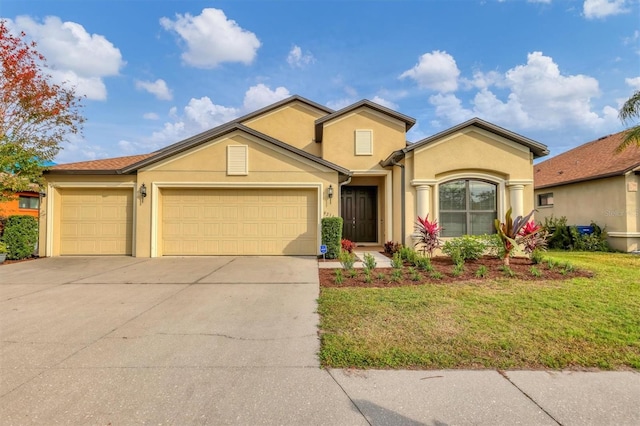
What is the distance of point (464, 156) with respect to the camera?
10047 mm

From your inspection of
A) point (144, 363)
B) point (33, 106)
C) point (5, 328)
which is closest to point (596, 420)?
point (144, 363)

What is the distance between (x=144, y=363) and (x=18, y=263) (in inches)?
366

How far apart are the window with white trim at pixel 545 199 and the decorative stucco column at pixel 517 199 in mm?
7495

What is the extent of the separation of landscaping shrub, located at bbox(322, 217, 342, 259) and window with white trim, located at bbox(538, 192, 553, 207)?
41.4 feet

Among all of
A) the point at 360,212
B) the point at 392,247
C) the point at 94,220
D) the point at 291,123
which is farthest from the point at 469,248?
the point at 94,220

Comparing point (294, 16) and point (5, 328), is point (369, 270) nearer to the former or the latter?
point (5, 328)

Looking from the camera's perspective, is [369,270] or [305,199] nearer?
[369,270]

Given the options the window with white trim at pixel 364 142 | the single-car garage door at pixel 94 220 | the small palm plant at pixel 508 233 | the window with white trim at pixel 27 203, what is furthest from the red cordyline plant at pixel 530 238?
the window with white trim at pixel 27 203

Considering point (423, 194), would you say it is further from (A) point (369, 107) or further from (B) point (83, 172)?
(B) point (83, 172)

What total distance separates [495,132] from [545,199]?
8803 millimetres

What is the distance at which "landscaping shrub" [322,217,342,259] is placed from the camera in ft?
31.3

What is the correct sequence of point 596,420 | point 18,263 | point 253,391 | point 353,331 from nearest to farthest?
point 596,420, point 253,391, point 353,331, point 18,263

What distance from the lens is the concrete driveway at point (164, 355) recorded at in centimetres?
238

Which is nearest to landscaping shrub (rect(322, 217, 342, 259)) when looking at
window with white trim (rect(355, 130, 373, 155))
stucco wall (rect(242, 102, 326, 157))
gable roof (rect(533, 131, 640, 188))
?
window with white trim (rect(355, 130, 373, 155))
